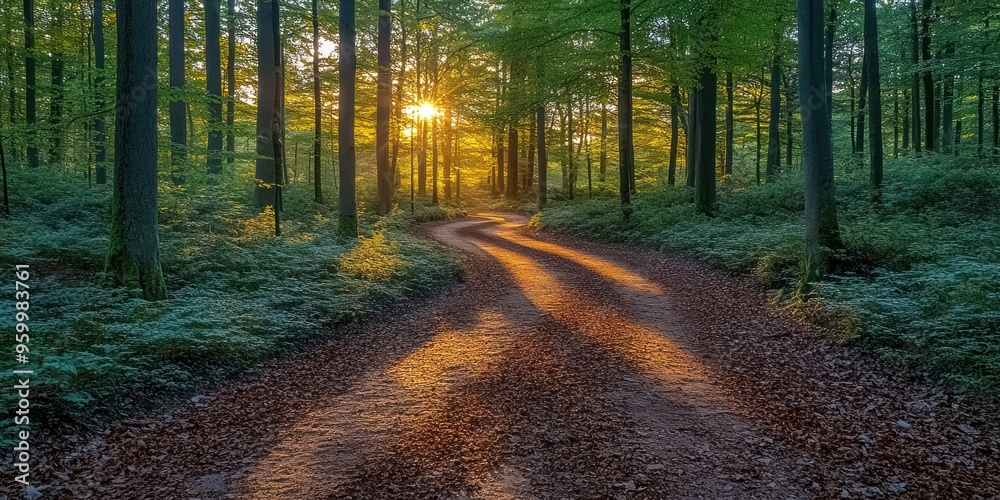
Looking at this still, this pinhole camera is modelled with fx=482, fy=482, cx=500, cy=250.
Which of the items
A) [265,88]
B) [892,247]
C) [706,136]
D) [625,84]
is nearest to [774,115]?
[706,136]

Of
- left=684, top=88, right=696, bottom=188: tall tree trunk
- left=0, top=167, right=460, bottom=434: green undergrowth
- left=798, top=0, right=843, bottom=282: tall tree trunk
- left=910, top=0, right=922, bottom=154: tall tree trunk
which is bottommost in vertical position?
left=0, top=167, right=460, bottom=434: green undergrowth

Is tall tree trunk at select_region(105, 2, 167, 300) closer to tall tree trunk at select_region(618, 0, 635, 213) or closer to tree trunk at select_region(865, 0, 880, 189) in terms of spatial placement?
tall tree trunk at select_region(618, 0, 635, 213)

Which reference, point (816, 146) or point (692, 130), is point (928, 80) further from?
point (816, 146)

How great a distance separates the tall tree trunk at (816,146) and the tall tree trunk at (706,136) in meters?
6.82

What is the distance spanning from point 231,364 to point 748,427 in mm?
5764

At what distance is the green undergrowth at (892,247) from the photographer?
5.55 metres

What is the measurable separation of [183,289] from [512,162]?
2923cm

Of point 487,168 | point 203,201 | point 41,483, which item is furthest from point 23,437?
point 487,168

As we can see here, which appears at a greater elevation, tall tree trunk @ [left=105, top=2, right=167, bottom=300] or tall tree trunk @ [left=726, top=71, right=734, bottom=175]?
tall tree trunk @ [left=726, top=71, right=734, bottom=175]

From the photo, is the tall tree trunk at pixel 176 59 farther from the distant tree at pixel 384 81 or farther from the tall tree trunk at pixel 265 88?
the distant tree at pixel 384 81

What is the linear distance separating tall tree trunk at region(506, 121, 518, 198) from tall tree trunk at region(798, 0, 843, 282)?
984 inches

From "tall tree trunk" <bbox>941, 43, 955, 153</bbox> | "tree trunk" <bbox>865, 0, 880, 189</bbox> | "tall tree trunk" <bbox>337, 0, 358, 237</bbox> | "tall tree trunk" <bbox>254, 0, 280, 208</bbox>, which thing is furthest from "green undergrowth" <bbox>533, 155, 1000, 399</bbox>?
"tall tree trunk" <bbox>254, 0, 280, 208</bbox>

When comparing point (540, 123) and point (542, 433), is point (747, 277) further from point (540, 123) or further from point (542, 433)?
point (540, 123)

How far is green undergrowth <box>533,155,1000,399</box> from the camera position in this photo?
18.2ft
